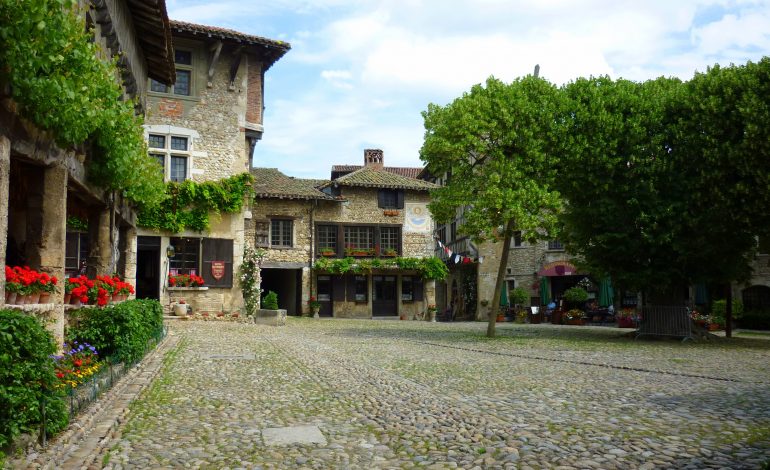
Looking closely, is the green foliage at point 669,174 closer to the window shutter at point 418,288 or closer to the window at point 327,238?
the window shutter at point 418,288

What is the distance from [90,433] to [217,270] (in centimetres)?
1912

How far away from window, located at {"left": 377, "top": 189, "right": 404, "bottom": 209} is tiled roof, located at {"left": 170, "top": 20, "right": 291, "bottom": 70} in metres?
9.94

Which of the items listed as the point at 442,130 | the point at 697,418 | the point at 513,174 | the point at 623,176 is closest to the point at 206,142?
the point at 442,130

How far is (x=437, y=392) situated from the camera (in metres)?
8.48

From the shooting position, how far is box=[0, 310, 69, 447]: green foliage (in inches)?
177

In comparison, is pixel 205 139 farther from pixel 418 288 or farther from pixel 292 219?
pixel 418 288

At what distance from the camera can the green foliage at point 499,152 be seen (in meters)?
17.2

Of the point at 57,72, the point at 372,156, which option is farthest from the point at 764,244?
the point at 372,156

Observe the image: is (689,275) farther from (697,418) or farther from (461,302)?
(461,302)

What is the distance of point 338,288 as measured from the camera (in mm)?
32656

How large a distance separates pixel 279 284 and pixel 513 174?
71.8 feet

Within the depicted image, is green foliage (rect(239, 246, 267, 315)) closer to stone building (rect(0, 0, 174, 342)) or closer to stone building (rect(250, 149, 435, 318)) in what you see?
stone building (rect(250, 149, 435, 318))

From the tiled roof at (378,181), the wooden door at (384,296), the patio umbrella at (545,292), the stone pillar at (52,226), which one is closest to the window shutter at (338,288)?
the wooden door at (384,296)

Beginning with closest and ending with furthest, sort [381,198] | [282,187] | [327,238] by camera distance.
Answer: [282,187]
[327,238]
[381,198]
